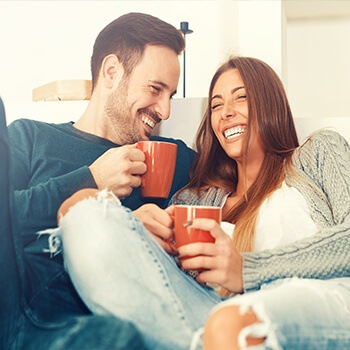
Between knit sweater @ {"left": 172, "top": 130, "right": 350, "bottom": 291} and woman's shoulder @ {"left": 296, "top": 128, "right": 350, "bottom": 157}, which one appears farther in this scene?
woman's shoulder @ {"left": 296, "top": 128, "right": 350, "bottom": 157}

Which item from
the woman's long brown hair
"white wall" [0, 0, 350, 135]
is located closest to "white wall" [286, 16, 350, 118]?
"white wall" [0, 0, 350, 135]

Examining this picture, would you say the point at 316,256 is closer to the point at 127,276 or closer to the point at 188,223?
the point at 188,223

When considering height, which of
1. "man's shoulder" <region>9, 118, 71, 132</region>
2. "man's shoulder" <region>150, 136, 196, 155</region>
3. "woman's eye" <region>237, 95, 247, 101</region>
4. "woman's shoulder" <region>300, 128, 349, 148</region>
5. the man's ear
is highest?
the man's ear

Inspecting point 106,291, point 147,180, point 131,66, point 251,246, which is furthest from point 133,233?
point 131,66

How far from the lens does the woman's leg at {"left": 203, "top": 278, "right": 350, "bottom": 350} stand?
699 mm

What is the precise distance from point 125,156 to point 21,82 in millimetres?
Answer: 1840

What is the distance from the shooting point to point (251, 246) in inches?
49.1

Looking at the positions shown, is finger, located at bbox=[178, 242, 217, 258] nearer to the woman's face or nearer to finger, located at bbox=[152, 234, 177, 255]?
finger, located at bbox=[152, 234, 177, 255]

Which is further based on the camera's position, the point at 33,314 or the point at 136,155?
the point at 136,155

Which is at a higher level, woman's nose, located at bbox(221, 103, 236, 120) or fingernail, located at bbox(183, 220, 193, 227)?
woman's nose, located at bbox(221, 103, 236, 120)

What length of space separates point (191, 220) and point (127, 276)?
158 mm

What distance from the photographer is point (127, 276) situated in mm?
792

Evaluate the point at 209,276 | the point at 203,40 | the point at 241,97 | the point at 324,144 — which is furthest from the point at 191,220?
the point at 203,40

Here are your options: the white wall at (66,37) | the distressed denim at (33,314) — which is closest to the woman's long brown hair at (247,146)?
the distressed denim at (33,314)
